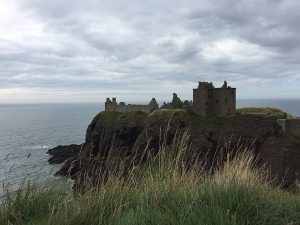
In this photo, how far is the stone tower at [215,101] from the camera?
73.4 meters

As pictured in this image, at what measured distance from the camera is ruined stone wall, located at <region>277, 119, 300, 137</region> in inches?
2373

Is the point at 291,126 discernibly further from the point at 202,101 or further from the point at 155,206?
the point at 155,206

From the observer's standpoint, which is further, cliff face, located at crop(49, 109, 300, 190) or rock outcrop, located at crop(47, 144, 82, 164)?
rock outcrop, located at crop(47, 144, 82, 164)

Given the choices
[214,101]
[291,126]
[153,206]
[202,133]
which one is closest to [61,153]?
[214,101]

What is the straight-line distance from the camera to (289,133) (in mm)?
59469

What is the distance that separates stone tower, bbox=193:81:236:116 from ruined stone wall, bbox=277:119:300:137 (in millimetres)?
13084

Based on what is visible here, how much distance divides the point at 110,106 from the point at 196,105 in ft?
78.4

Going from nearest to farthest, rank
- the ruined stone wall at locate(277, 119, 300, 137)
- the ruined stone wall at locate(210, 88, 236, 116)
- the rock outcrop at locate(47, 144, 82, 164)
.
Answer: the ruined stone wall at locate(277, 119, 300, 137)
the rock outcrop at locate(47, 144, 82, 164)
the ruined stone wall at locate(210, 88, 236, 116)

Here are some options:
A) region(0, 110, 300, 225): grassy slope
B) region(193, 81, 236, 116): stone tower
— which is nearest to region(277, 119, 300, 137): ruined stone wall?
region(193, 81, 236, 116): stone tower

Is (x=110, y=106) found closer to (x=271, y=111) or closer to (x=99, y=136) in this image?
(x=99, y=136)

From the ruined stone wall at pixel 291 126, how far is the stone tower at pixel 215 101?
13.1m

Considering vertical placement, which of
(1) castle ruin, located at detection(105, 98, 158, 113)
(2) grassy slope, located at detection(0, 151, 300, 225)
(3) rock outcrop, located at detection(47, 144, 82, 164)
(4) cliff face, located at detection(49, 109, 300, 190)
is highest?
(2) grassy slope, located at detection(0, 151, 300, 225)

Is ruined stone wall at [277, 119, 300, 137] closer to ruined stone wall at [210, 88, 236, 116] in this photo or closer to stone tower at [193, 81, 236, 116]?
ruined stone wall at [210, 88, 236, 116]

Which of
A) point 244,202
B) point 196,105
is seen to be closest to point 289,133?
point 196,105
